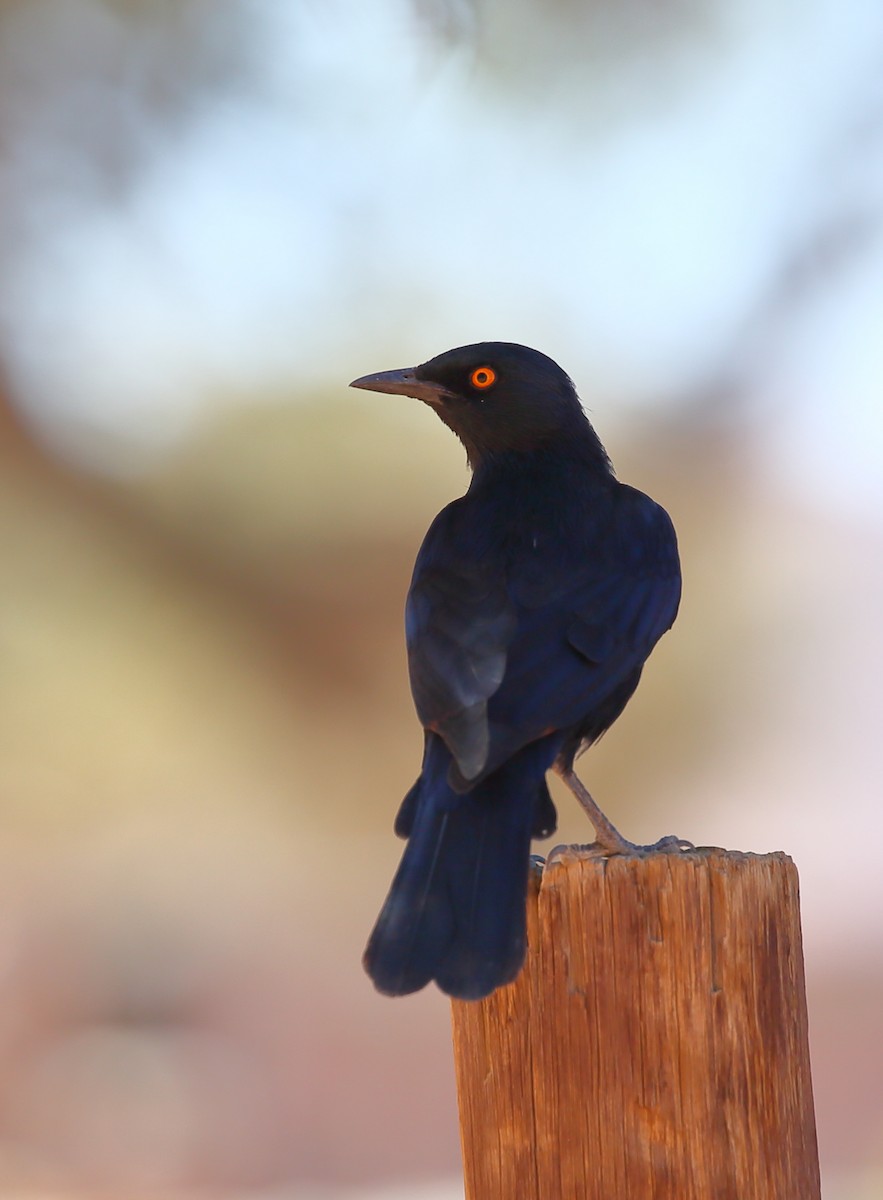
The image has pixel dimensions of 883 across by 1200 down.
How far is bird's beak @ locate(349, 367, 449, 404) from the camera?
4.36 meters

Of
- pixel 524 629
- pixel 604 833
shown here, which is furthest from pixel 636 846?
pixel 524 629

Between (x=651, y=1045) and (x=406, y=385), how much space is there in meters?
2.32

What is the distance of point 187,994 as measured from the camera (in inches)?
421

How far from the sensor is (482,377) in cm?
441

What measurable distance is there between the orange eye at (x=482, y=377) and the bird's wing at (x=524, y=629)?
0.60 metres

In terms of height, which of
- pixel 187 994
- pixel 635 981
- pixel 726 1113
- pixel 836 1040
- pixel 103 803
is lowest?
pixel 726 1113

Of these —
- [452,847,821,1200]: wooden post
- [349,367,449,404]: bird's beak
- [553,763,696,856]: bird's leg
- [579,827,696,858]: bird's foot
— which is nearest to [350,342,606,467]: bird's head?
[349,367,449,404]: bird's beak

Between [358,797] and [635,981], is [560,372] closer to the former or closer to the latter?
[635,981]

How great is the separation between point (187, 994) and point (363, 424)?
4.68 meters

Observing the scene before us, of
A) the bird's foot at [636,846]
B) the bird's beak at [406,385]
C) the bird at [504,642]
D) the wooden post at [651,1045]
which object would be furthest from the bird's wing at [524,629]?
the bird's beak at [406,385]

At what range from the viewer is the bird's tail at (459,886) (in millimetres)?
2635

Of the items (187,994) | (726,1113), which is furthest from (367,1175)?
(726,1113)

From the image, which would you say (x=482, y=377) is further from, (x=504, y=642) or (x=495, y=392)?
(x=504, y=642)

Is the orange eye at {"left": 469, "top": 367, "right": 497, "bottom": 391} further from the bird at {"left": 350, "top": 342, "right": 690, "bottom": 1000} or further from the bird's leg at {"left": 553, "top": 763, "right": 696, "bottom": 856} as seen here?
the bird's leg at {"left": 553, "top": 763, "right": 696, "bottom": 856}
